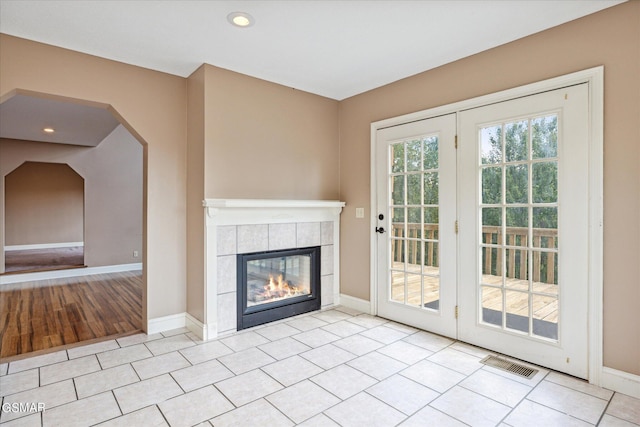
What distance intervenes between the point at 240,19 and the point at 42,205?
34.4 ft

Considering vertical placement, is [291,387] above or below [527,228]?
below

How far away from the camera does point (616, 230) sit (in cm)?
234

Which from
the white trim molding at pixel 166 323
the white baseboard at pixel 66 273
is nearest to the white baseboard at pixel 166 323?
the white trim molding at pixel 166 323

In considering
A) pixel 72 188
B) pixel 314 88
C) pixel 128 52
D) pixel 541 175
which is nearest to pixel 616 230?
pixel 541 175

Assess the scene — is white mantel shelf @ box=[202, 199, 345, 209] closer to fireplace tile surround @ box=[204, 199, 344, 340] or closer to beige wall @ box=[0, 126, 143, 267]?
fireplace tile surround @ box=[204, 199, 344, 340]

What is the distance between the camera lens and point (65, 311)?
429 centimetres

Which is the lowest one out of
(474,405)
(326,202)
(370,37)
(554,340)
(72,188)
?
(474,405)

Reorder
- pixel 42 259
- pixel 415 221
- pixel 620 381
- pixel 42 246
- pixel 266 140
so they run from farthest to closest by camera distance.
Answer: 1. pixel 42 246
2. pixel 42 259
3. pixel 266 140
4. pixel 415 221
5. pixel 620 381

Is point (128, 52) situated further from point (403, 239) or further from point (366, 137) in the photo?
point (403, 239)

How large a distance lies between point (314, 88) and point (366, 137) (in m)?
0.83

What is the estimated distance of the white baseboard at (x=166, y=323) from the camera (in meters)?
3.43

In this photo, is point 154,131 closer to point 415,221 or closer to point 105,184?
point 415,221

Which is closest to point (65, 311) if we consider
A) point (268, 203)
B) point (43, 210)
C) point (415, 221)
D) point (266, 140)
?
point (268, 203)

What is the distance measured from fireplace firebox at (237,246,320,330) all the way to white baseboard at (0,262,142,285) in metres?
4.65
